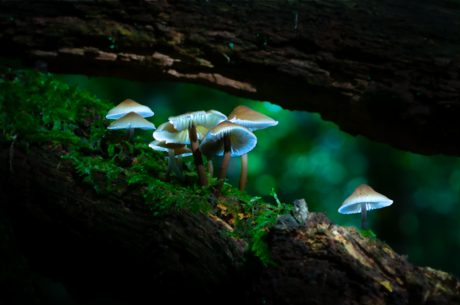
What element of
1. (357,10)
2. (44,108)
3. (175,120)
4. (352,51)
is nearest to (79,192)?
(175,120)

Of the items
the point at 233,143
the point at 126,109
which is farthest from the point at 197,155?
the point at 126,109

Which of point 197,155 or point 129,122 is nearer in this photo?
point 197,155

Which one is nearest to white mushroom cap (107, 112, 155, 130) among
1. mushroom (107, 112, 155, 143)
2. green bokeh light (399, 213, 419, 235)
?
mushroom (107, 112, 155, 143)

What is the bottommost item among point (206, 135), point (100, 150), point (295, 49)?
point (100, 150)

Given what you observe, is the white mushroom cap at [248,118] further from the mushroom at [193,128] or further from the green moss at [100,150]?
the green moss at [100,150]

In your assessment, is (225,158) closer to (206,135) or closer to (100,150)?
(206,135)

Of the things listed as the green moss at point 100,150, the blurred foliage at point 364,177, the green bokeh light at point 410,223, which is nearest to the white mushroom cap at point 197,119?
the green moss at point 100,150
